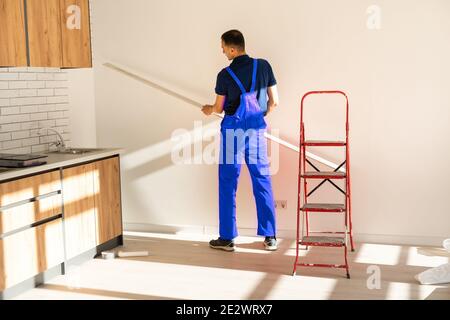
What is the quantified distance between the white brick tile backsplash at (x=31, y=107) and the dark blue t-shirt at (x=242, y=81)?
1499 millimetres

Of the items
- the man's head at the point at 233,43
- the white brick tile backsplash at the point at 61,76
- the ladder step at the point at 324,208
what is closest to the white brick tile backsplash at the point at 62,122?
the white brick tile backsplash at the point at 61,76

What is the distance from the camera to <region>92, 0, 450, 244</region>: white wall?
17.4 ft

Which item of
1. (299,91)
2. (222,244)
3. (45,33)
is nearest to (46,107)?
(45,33)

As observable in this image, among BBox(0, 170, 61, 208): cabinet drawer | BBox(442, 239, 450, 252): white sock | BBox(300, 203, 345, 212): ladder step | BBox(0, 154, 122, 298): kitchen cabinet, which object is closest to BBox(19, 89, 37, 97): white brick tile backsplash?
BBox(0, 154, 122, 298): kitchen cabinet

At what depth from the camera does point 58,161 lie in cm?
472

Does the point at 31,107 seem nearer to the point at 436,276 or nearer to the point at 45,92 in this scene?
the point at 45,92

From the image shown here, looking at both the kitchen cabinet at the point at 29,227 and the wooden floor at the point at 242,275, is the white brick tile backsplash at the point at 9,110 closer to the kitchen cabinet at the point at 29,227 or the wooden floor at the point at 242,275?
the kitchen cabinet at the point at 29,227

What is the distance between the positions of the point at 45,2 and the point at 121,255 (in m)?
2.09

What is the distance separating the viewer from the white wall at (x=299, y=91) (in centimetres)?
530

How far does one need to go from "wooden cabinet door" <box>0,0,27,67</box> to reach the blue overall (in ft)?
5.36

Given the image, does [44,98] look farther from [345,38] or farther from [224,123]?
[345,38]

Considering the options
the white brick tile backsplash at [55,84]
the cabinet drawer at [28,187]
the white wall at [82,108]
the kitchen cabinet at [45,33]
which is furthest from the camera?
the white wall at [82,108]

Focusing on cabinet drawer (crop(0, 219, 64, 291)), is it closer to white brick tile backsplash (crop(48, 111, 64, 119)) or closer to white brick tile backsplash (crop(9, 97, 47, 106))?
white brick tile backsplash (crop(9, 97, 47, 106))

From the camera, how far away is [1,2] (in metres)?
4.35
